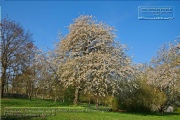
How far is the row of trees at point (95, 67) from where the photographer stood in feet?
76.4

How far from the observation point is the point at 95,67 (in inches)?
915

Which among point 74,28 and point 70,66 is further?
point 74,28

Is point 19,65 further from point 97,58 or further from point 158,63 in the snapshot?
point 158,63

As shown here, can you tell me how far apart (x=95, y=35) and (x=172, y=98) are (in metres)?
14.6

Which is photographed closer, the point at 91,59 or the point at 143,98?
the point at 91,59

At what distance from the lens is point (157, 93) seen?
27250 mm

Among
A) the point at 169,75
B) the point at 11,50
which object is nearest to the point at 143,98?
the point at 169,75

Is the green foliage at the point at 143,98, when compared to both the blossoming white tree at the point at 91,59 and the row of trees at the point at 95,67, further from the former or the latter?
the blossoming white tree at the point at 91,59

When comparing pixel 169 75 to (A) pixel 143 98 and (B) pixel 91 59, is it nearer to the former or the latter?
(A) pixel 143 98

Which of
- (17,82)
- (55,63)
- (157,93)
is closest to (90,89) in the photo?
(55,63)

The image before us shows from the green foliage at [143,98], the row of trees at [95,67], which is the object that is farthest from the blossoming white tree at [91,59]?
the green foliage at [143,98]

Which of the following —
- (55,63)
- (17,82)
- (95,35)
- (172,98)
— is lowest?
(172,98)

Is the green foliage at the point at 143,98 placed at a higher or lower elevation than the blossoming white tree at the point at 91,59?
lower

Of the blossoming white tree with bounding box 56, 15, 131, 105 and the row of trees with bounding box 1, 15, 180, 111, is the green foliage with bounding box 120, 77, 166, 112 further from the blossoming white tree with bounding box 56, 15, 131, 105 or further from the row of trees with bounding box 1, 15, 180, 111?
the blossoming white tree with bounding box 56, 15, 131, 105
